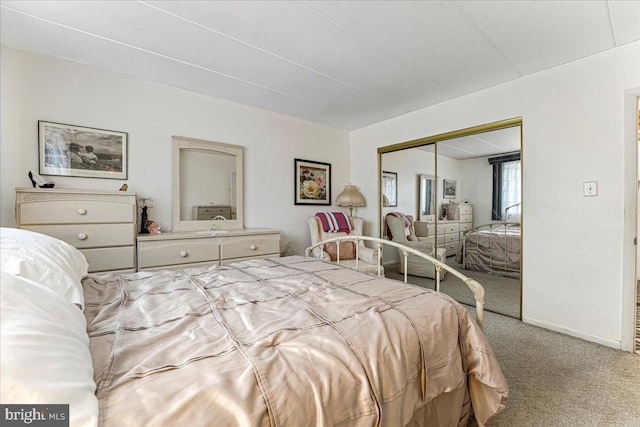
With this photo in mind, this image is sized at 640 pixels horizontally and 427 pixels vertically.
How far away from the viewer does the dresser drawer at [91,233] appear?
7.02ft

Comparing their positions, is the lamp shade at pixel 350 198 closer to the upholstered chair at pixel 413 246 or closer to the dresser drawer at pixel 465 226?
the upholstered chair at pixel 413 246

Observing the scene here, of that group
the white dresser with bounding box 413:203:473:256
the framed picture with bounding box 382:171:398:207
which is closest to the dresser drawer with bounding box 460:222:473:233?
the white dresser with bounding box 413:203:473:256

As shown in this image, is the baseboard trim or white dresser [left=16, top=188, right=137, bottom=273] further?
the baseboard trim

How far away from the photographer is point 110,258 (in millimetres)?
2371

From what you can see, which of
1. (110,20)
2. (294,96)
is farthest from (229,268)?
(294,96)

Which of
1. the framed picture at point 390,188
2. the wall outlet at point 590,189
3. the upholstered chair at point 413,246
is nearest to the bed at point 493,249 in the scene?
the upholstered chair at point 413,246

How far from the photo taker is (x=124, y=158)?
2746mm

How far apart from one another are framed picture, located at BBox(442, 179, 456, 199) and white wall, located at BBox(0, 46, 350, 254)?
1.66 metres

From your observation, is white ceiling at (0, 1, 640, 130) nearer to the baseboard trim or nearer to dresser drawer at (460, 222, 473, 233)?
dresser drawer at (460, 222, 473, 233)

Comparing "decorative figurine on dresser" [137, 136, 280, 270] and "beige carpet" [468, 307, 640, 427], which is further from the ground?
"decorative figurine on dresser" [137, 136, 280, 270]

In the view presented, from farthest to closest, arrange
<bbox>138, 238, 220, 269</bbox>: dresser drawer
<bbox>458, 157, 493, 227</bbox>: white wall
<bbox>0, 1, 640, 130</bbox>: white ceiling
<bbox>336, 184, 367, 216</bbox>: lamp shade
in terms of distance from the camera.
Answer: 1. <bbox>336, 184, 367, 216</bbox>: lamp shade
2. <bbox>458, 157, 493, 227</bbox>: white wall
3. <bbox>138, 238, 220, 269</bbox>: dresser drawer
4. <bbox>0, 1, 640, 130</bbox>: white ceiling

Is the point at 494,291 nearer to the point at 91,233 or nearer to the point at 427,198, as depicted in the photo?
the point at 427,198

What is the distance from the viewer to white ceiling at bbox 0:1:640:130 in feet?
6.04

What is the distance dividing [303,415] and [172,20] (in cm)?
246
